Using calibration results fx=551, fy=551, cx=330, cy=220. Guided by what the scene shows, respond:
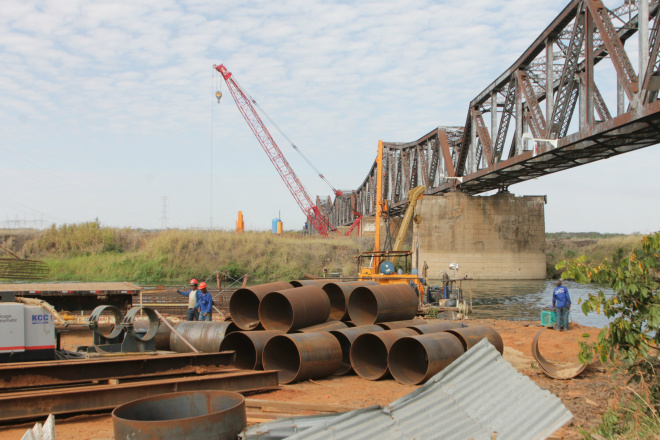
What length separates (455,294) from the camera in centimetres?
2547

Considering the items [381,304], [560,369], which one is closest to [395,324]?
[381,304]

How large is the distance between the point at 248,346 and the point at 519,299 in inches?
1065

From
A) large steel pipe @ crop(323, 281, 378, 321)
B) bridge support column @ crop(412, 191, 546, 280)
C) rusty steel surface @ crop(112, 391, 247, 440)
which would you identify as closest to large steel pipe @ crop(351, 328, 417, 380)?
large steel pipe @ crop(323, 281, 378, 321)

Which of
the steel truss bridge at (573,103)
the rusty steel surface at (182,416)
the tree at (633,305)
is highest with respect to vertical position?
the steel truss bridge at (573,103)

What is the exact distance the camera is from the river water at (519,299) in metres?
26.7

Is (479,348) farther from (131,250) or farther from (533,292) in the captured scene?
(131,250)

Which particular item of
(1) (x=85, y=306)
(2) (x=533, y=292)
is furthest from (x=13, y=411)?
(2) (x=533, y=292)

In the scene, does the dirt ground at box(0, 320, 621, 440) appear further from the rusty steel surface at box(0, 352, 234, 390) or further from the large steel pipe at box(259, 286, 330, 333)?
the large steel pipe at box(259, 286, 330, 333)

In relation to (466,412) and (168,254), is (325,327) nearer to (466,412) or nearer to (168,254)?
(466,412)

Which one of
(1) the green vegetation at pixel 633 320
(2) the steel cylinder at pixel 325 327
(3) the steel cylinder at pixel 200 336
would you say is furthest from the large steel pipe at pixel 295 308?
(1) the green vegetation at pixel 633 320

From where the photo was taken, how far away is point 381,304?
40.9 ft

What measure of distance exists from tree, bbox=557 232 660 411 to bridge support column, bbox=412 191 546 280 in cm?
3839

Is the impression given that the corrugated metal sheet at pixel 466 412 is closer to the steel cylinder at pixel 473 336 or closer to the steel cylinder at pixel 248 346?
the steel cylinder at pixel 473 336

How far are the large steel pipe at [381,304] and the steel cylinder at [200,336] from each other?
321cm
